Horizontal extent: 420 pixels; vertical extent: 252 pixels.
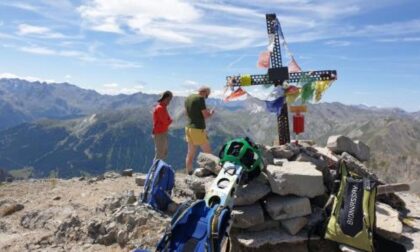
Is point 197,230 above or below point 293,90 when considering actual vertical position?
below

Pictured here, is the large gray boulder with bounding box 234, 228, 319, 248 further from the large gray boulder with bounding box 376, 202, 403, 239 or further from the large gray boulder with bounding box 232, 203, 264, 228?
the large gray boulder with bounding box 376, 202, 403, 239

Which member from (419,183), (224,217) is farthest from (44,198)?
(419,183)

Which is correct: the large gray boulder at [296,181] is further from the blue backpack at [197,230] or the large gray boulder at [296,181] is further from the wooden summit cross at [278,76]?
the wooden summit cross at [278,76]

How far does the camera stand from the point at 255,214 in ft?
35.1

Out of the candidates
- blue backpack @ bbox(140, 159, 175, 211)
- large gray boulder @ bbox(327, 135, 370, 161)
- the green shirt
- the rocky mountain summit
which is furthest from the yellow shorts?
large gray boulder @ bbox(327, 135, 370, 161)

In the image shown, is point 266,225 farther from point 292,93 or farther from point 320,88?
point 320,88

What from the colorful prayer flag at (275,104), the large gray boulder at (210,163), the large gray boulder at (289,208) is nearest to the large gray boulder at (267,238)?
the large gray boulder at (289,208)

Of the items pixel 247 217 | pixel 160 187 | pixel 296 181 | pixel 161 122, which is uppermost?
pixel 161 122

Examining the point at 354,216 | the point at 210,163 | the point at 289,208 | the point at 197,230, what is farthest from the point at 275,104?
the point at 197,230

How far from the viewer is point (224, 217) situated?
877 cm

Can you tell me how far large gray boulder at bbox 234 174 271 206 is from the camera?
11.0 meters

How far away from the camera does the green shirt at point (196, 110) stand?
51.9 feet

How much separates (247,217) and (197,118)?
235 inches

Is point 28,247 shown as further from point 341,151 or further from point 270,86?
point 341,151
